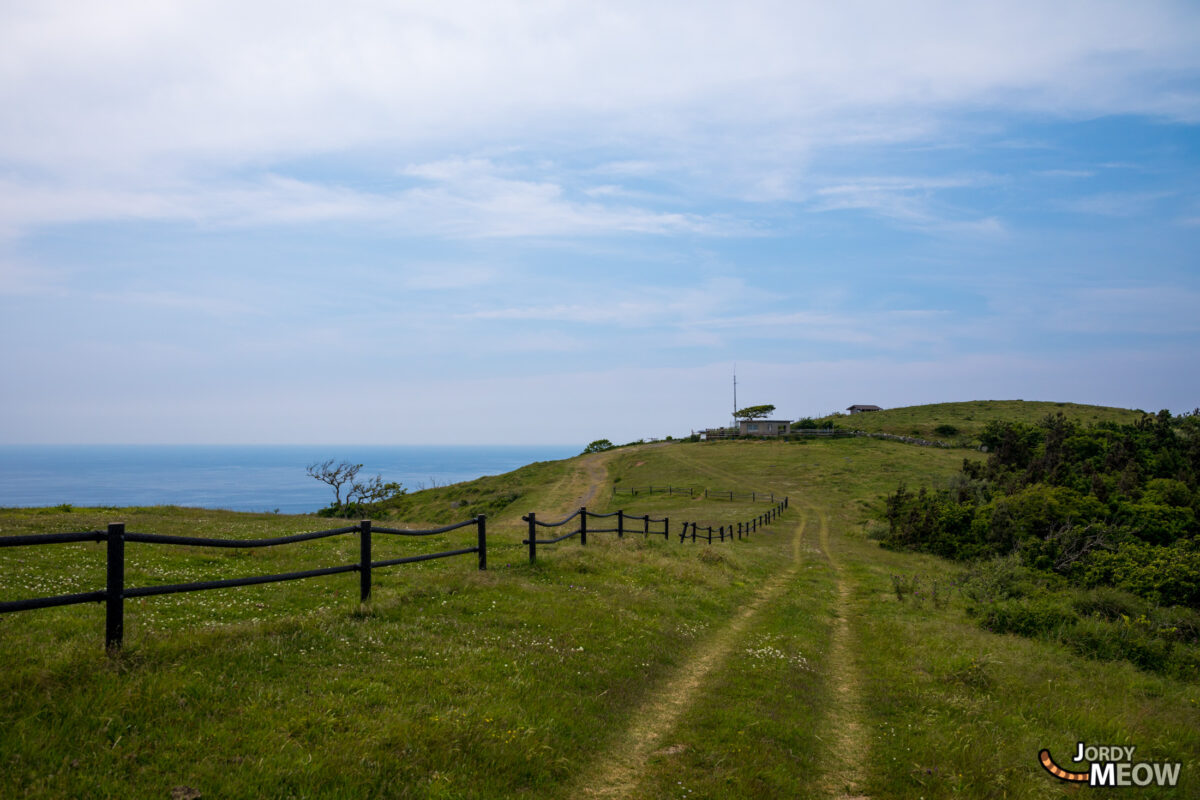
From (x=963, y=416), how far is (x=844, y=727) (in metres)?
117

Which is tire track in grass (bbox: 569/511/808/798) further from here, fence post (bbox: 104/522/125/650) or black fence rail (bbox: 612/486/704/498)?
black fence rail (bbox: 612/486/704/498)

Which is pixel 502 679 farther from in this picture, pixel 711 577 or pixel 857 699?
pixel 711 577

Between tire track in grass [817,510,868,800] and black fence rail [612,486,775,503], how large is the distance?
40.8m

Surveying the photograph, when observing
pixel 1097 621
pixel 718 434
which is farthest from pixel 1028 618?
pixel 718 434

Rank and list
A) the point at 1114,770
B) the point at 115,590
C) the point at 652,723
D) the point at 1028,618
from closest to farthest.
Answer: the point at 115,590
the point at 1114,770
the point at 652,723
the point at 1028,618

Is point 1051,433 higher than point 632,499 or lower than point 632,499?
higher

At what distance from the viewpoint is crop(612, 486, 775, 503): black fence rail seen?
57.7 meters

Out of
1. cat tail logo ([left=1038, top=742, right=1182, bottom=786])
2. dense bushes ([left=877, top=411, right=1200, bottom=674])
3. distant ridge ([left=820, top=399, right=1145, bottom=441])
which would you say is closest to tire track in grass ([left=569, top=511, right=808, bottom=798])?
cat tail logo ([left=1038, top=742, right=1182, bottom=786])

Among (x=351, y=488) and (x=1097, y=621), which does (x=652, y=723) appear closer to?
(x=1097, y=621)

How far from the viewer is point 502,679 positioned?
8.70 meters

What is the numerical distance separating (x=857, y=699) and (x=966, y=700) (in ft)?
5.20

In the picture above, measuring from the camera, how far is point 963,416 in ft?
361

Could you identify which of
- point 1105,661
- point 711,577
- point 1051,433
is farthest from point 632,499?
point 1105,661

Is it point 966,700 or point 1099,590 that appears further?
point 1099,590
